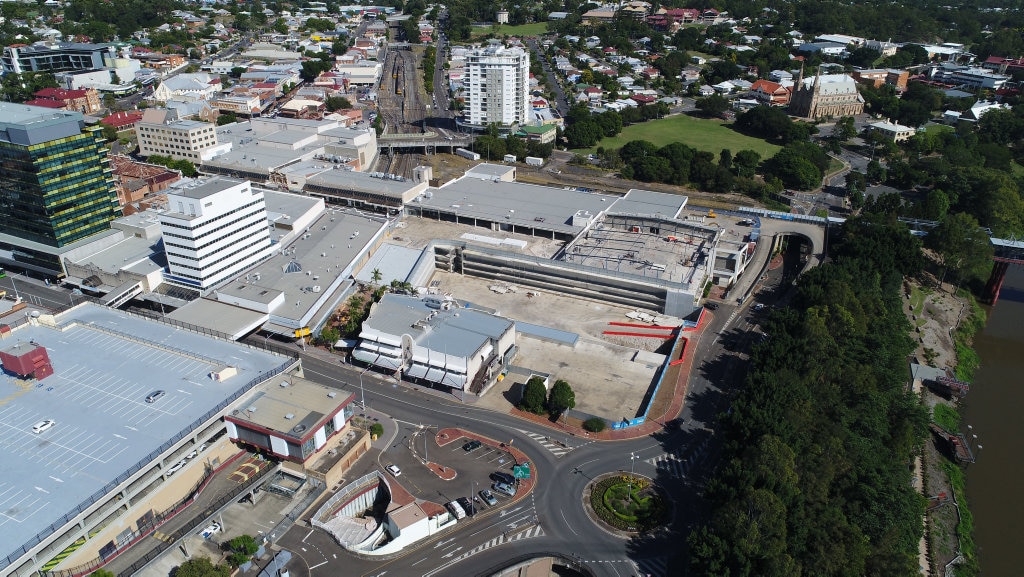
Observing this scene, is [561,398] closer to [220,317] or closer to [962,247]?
[220,317]

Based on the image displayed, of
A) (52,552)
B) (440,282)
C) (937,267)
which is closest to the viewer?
(52,552)

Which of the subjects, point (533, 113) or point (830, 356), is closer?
point (830, 356)

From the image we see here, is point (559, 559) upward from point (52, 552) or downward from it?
downward

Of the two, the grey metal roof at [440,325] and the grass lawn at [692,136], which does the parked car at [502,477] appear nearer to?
the grey metal roof at [440,325]

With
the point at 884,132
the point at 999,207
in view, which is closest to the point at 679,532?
the point at 999,207

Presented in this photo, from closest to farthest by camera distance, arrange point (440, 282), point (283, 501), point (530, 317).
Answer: point (283, 501) < point (530, 317) < point (440, 282)

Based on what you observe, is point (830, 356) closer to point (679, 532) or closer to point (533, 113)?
point (679, 532)

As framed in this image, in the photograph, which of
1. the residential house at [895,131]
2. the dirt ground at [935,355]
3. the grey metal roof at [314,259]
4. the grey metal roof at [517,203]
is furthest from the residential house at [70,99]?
the residential house at [895,131]

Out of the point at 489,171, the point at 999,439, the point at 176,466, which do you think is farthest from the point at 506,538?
the point at 489,171

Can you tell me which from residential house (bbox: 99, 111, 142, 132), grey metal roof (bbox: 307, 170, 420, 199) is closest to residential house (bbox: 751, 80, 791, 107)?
grey metal roof (bbox: 307, 170, 420, 199)
